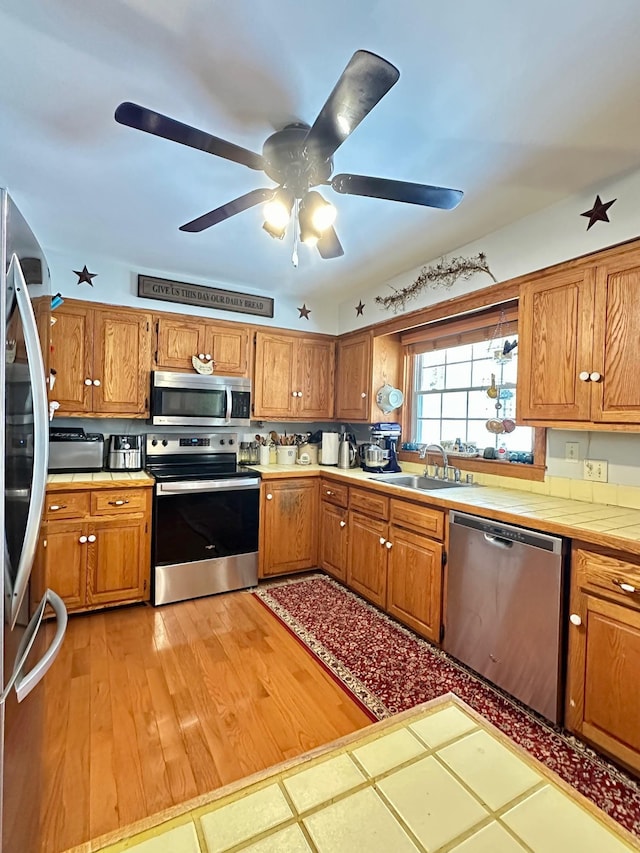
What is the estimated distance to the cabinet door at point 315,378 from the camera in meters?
3.95

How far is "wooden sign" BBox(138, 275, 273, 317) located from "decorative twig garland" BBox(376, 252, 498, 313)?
1129 millimetres

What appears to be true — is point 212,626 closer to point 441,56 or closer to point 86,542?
point 86,542

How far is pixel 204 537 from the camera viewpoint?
3.11m

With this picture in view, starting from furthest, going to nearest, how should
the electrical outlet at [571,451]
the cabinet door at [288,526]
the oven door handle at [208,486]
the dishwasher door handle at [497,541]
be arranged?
the cabinet door at [288,526] < the oven door handle at [208,486] < the electrical outlet at [571,451] < the dishwasher door handle at [497,541]

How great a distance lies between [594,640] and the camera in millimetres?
1694

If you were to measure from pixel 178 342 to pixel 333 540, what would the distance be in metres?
1.98

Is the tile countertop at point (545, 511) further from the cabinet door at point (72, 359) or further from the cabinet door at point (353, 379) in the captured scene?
the cabinet door at point (72, 359)

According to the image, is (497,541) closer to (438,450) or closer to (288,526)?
(438,450)

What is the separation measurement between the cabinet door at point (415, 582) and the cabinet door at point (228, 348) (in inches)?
72.7

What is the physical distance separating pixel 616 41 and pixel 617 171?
799 mm

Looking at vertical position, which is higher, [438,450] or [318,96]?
[318,96]

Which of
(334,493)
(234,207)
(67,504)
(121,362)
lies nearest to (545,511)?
(334,493)

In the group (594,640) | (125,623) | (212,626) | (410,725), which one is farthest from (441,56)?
(125,623)

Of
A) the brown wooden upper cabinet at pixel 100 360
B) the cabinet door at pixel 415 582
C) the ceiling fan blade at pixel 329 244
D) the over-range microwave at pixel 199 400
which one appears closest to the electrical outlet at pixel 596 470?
the cabinet door at pixel 415 582
